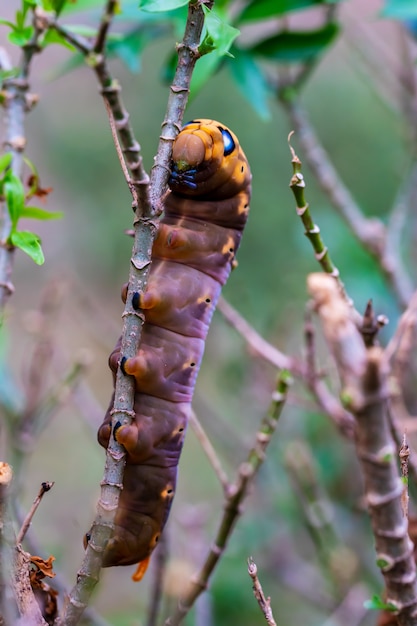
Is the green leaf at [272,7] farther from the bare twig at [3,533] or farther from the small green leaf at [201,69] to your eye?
the bare twig at [3,533]

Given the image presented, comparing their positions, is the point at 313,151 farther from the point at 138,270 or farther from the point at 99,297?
the point at 99,297

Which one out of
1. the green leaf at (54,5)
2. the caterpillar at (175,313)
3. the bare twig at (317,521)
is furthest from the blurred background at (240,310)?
the green leaf at (54,5)

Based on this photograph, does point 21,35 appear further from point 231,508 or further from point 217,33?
point 231,508

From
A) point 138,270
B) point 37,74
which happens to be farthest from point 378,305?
point 37,74

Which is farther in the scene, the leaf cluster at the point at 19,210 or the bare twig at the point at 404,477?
the leaf cluster at the point at 19,210

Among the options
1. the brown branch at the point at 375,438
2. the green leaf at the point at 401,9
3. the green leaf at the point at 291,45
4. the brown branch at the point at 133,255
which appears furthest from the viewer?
the green leaf at the point at 291,45

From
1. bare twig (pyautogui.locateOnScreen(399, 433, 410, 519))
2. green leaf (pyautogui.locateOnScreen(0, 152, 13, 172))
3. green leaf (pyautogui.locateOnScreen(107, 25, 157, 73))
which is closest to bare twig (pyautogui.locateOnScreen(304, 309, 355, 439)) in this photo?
bare twig (pyautogui.locateOnScreen(399, 433, 410, 519))
